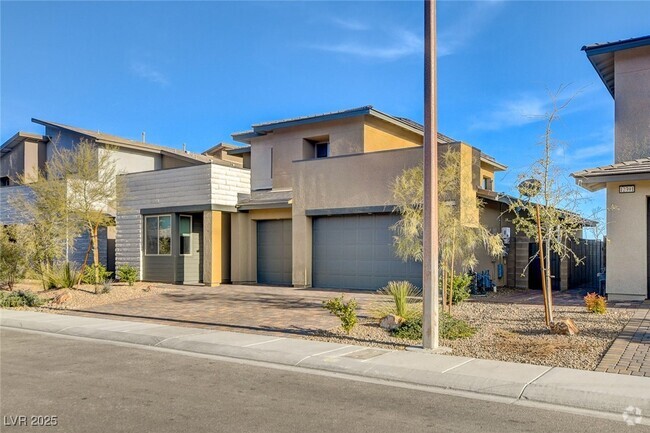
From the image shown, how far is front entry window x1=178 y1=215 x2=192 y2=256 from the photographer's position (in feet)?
78.2

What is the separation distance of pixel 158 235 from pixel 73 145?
7.76m

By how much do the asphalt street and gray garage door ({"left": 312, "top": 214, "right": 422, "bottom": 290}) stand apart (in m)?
10.3

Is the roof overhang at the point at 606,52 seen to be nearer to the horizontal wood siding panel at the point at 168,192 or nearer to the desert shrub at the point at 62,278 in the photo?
the horizontal wood siding panel at the point at 168,192

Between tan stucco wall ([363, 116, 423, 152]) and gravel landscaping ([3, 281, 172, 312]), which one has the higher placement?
tan stucco wall ([363, 116, 423, 152])

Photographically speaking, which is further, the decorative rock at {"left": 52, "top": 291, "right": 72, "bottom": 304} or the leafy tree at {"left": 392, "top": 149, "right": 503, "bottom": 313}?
the decorative rock at {"left": 52, "top": 291, "right": 72, "bottom": 304}

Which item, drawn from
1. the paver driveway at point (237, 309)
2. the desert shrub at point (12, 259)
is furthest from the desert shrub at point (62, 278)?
the paver driveway at point (237, 309)

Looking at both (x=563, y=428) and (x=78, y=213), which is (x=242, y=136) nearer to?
(x=78, y=213)

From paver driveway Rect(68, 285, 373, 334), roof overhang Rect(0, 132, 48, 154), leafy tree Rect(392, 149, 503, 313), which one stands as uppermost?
roof overhang Rect(0, 132, 48, 154)

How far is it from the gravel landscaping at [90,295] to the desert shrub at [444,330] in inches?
400

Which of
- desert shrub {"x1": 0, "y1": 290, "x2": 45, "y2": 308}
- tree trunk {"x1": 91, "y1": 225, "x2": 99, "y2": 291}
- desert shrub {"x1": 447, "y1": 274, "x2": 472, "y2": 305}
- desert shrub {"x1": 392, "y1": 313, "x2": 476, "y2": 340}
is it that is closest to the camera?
desert shrub {"x1": 392, "y1": 313, "x2": 476, "y2": 340}

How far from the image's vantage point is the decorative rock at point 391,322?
38.8ft

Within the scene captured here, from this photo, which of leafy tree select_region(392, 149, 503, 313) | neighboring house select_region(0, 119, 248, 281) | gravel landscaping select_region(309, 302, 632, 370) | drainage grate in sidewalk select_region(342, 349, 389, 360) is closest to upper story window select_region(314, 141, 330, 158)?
neighboring house select_region(0, 119, 248, 281)

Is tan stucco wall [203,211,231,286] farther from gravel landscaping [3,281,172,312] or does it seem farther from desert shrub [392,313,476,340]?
desert shrub [392,313,476,340]

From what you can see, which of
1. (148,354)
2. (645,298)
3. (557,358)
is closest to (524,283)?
(645,298)
